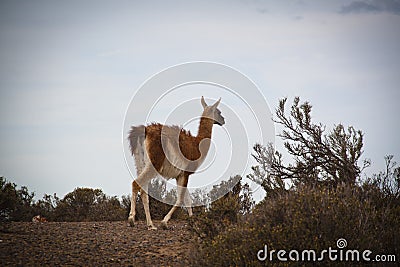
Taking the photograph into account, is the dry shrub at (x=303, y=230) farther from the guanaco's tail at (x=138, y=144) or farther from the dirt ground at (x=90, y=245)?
the guanaco's tail at (x=138, y=144)

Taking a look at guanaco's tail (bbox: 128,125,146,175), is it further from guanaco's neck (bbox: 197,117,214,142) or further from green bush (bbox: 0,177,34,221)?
green bush (bbox: 0,177,34,221)

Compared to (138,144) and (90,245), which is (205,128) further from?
(90,245)

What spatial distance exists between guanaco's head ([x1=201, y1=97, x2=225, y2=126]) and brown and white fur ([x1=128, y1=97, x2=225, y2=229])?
97 centimetres

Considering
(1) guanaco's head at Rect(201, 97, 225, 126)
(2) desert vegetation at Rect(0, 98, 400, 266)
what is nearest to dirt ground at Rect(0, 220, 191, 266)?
(2) desert vegetation at Rect(0, 98, 400, 266)

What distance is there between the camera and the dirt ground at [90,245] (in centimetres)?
789

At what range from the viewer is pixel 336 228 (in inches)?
279

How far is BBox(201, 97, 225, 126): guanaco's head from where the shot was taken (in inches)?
490

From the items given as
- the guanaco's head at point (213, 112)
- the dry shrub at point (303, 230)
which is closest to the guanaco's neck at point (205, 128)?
the guanaco's head at point (213, 112)

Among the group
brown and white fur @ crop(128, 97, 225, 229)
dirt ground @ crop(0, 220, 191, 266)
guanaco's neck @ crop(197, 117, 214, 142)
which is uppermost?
guanaco's neck @ crop(197, 117, 214, 142)

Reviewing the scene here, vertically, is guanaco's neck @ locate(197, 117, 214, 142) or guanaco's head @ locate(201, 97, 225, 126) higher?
guanaco's head @ locate(201, 97, 225, 126)

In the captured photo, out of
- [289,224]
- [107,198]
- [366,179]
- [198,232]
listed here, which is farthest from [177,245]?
[107,198]

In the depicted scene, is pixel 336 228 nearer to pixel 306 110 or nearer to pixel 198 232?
pixel 198 232

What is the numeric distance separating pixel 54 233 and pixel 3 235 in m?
1.00

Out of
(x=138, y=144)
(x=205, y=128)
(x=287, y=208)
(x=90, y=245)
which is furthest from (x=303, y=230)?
(x=205, y=128)
